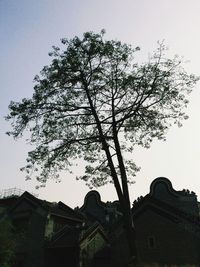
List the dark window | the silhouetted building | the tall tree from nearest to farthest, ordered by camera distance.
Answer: the tall tree < the silhouetted building < the dark window

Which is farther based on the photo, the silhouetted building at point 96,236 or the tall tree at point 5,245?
the silhouetted building at point 96,236

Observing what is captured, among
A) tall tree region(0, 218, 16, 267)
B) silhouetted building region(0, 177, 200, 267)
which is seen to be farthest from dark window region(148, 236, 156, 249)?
tall tree region(0, 218, 16, 267)

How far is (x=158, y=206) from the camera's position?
23.9 meters

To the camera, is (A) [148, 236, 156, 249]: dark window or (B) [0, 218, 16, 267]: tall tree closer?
(B) [0, 218, 16, 267]: tall tree

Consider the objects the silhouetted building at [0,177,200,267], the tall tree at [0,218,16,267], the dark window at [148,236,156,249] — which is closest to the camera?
the tall tree at [0,218,16,267]

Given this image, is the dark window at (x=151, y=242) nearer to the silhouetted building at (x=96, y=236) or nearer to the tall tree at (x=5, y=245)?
the silhouetted building at (x=96, y=236)

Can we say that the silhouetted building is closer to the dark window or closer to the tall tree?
the dark window

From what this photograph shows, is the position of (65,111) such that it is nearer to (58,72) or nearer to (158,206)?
(58,72)

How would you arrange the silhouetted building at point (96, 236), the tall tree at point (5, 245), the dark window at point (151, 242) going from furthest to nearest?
the dark window at point (151, 242), the silhouetted building at point (96, 236), the tall tree at point (5, 245)

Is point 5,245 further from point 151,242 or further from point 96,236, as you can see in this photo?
point 151,242

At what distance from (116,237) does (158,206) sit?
4.55 meters

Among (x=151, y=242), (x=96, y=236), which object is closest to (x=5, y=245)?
(x=96, y=236)

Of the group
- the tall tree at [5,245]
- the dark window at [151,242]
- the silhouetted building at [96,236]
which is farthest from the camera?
the dark window at [151,242]

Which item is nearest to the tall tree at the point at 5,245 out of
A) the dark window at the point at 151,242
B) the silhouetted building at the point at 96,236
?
the silhouetted building at the point at 96,236
